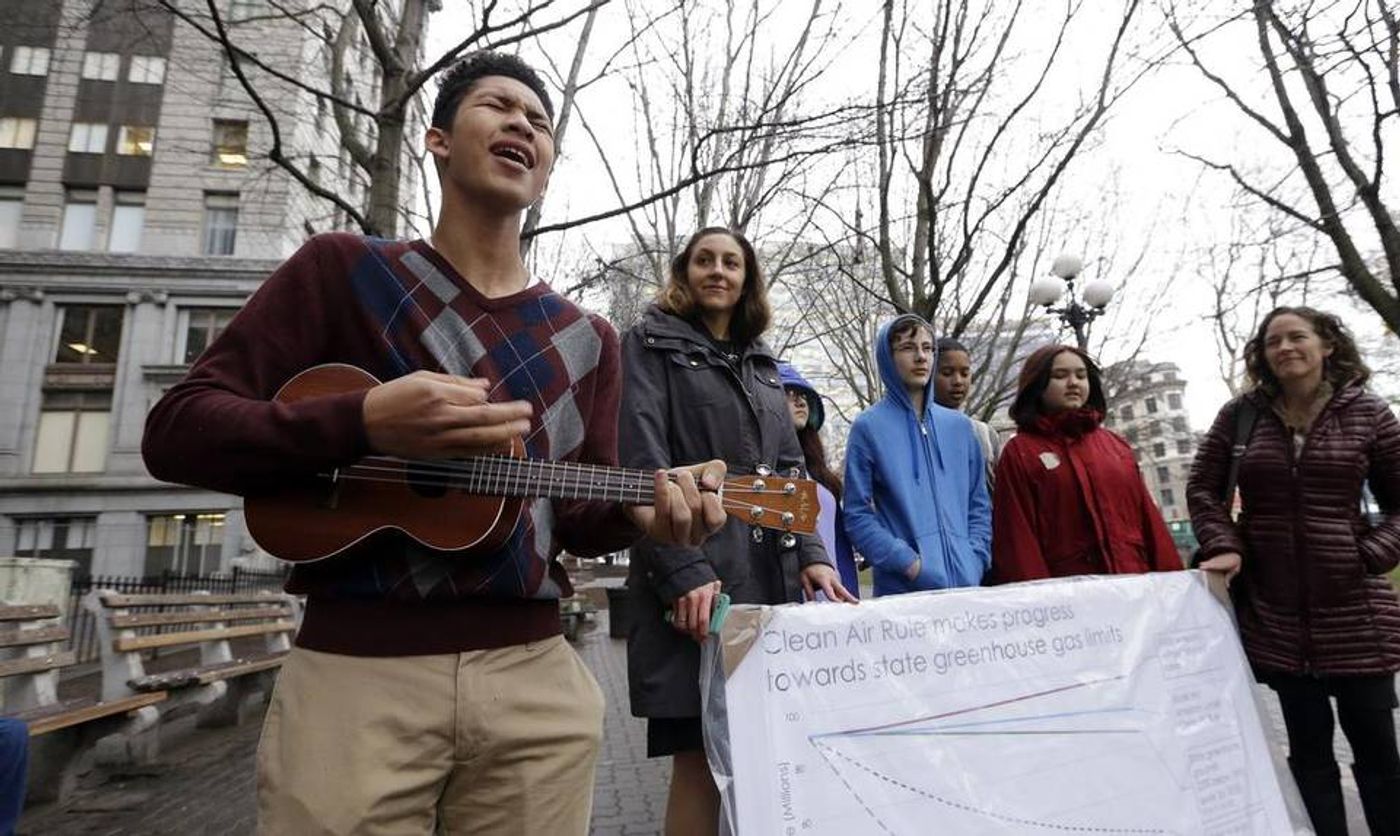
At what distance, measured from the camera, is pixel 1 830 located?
2799mm

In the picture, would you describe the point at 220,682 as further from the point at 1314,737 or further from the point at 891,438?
the point at 1314,737

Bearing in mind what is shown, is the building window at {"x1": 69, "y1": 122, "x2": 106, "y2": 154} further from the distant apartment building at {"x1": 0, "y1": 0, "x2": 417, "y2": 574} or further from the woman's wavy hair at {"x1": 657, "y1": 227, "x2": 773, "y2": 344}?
the woman's wavy hair at {"x1": 657, "y1": 227, "x2": 773, "y2": 344}

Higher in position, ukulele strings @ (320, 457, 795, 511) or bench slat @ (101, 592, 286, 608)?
ukulele strings @ (320, 457, 795, 511)

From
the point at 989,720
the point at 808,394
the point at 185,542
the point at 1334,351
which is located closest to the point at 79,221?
the point at 185,542

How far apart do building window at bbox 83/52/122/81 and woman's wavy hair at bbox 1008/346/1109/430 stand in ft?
119

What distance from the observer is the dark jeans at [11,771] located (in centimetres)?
283

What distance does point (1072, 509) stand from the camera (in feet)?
11.3

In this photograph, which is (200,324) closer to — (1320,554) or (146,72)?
(146,72)

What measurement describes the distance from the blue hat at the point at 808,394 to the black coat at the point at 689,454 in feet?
5.04

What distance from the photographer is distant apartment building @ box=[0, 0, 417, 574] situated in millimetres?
25688

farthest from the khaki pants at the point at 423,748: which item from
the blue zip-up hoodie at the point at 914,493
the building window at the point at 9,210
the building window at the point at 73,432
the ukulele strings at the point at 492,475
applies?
the building window at the point at 9,210

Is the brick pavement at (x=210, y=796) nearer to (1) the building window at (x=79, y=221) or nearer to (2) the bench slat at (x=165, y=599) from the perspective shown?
(2) the bench slat at (x=165, y=599)

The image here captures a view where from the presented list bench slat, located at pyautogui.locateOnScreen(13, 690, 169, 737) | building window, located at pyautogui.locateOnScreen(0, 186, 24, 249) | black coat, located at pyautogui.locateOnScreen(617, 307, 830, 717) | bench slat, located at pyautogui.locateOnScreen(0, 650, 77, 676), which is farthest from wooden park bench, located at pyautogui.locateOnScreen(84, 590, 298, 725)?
building window, located at pyautogui.locateOnScreen(0, 186, 24, 249)

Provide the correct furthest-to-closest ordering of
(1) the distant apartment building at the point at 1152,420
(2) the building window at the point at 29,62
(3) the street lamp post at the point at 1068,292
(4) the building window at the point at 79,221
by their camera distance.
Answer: (2) the building window at the point at 29,62 < (4) the building window at the point at 79,221 < (1) the distant apartment building at the point at 1152,420 < (3) the street lamp post at the point at 1068,292
